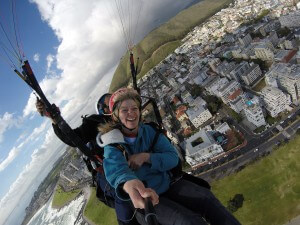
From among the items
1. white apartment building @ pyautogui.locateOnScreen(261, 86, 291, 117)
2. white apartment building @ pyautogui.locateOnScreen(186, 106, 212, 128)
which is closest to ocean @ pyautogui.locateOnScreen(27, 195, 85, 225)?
white apartment building @ pyautogui.locateOnScreen(186, 106, 212, 128)

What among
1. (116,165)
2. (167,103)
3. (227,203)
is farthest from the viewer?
(167,103)

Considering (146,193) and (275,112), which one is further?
(275,112)

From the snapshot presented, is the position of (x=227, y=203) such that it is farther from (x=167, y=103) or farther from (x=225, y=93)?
(x=167, y=103)

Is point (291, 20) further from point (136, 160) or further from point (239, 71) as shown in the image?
point (136, 160)

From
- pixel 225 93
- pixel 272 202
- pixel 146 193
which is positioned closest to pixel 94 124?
pixel 146 193

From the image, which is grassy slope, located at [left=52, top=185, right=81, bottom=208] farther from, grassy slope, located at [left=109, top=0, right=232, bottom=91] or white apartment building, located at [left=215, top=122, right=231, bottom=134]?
grassy slope, located at [left=109, top=0, right=232, bottom=91]

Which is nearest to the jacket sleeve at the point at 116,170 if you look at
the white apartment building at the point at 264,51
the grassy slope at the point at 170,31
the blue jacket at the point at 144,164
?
the blue jacket at the point at 144,164

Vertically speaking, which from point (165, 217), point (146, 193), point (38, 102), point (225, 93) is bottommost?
point (225, 93)
